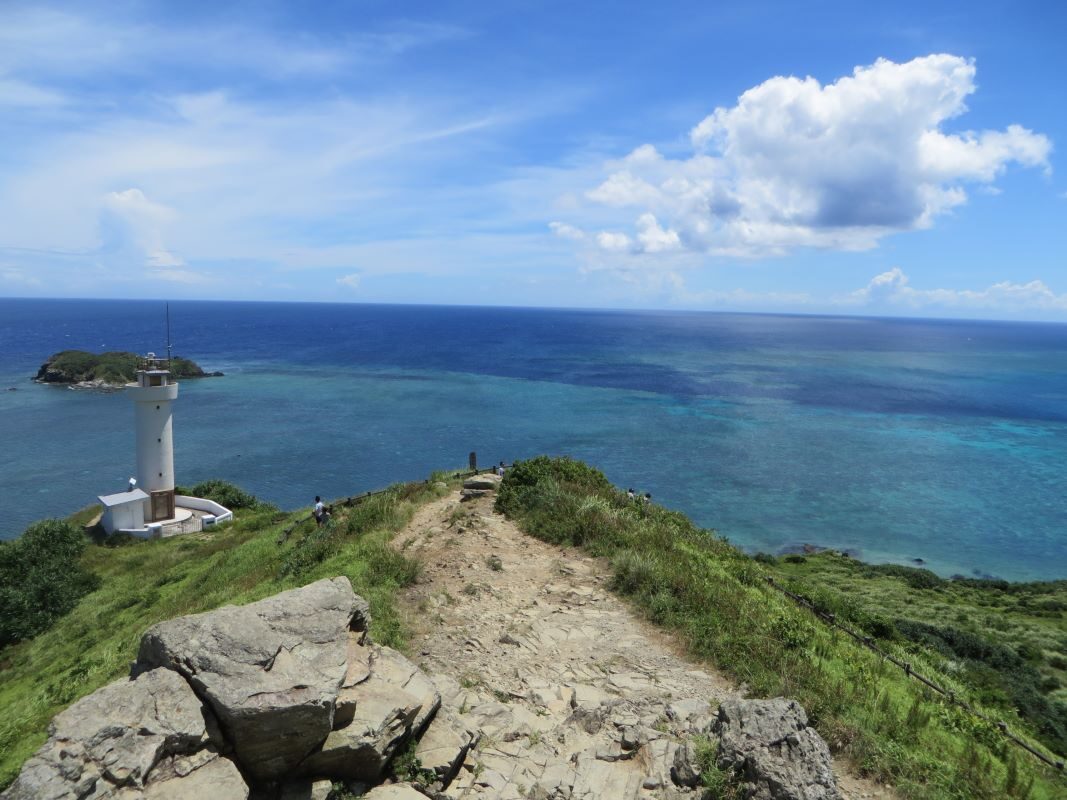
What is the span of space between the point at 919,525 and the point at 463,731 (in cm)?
5243

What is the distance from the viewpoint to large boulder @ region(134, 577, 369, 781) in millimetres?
7566

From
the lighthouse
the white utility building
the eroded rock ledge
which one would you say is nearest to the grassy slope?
the eroded rock ledge

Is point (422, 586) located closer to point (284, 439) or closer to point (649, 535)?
point (649, 535)

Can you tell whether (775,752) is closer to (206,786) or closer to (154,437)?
(206,786)

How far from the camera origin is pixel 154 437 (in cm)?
3675

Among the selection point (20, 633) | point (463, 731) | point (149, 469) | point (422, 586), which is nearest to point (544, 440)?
point (149, 469)

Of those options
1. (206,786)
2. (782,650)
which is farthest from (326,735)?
(782,650)

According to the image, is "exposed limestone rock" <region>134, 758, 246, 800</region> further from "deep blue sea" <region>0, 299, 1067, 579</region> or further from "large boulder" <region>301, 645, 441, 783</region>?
"deep blue sea" <region>0, 299, 1067, 579</region>

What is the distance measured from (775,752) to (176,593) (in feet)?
65.4

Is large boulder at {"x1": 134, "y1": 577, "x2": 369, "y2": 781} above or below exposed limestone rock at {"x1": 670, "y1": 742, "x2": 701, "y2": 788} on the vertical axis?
above

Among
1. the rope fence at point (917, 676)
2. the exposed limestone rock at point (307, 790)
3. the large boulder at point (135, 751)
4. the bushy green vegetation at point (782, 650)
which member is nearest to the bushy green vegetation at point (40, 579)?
the bushy green vegetation at point (782, 650)

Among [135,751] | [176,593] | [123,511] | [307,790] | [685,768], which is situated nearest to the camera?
[135,751]

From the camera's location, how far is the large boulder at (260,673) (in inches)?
298

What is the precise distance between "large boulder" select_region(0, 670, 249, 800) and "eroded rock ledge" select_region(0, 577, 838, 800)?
0.01 m
